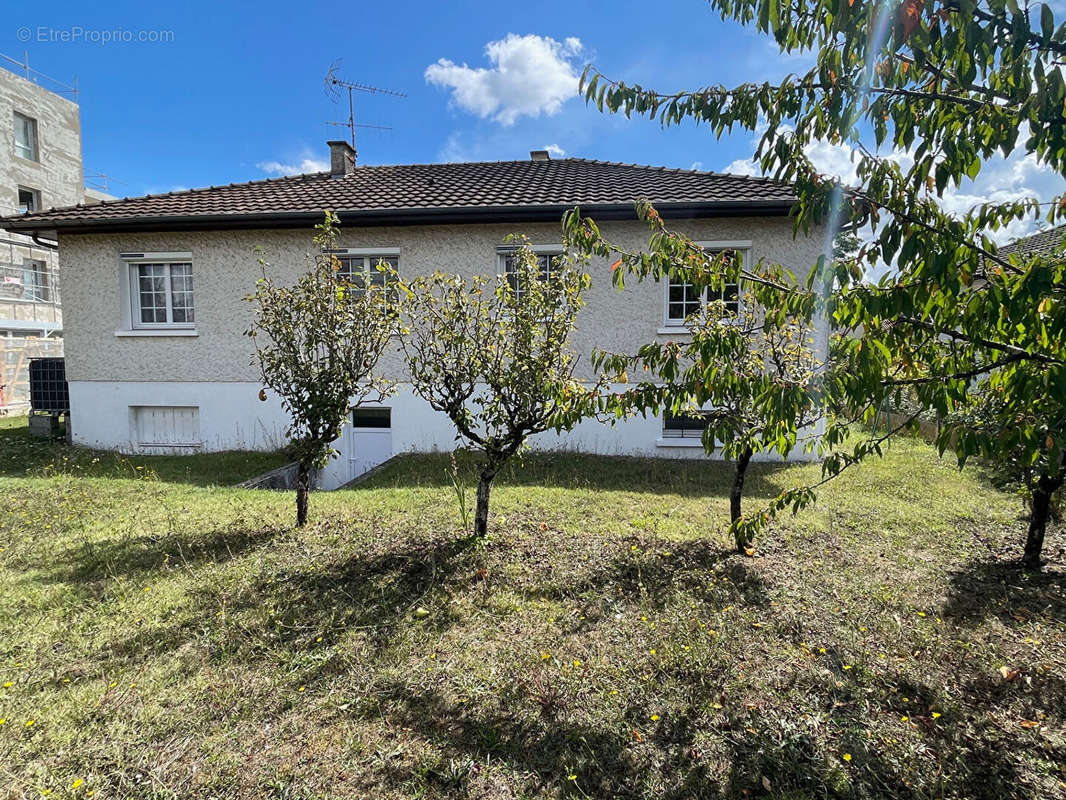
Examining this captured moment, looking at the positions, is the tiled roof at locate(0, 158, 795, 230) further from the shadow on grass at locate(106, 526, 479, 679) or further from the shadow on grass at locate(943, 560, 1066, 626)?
the shadow on grass at locate(106, 526, 479, 679)

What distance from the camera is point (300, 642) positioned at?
328 cm

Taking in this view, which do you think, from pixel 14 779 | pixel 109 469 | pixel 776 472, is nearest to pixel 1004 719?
pixel 14 779

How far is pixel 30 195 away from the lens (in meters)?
25.9

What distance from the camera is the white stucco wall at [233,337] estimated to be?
8945 mm

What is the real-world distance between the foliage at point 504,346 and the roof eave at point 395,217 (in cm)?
449

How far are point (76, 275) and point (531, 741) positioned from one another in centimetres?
1141

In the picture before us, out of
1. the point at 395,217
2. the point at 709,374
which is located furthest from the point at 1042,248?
the point at 395,217

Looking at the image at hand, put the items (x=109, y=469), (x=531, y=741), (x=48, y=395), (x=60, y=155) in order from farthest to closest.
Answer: (x=60, y=155) < (x=48, y=395) < (x=109, y=469) < (x=531, y=741)

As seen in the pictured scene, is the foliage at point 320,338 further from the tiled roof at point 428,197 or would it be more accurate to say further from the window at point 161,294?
the window at point 161,294

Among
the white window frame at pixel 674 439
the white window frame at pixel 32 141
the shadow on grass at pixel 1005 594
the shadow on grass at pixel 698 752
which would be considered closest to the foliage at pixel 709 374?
the shadow on grass at pixel 698 752

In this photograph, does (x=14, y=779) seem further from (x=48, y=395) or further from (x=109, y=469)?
(x=48, y=395)

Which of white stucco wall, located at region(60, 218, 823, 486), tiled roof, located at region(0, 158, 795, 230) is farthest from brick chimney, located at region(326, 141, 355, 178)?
white stucco wall, located at region(60, 218, 823, 486)

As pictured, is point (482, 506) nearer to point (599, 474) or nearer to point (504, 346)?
point (504, 346)

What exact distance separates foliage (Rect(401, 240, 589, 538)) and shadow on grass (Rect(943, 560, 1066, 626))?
319 centimetres
